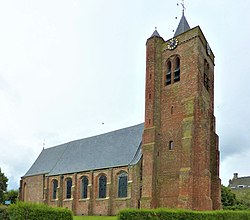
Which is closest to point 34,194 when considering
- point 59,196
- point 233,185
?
point 59,196

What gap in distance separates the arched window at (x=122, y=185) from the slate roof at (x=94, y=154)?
1255 millimetres

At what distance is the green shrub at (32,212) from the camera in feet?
67.2

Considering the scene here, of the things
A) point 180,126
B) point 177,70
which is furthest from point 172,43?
point 180,126

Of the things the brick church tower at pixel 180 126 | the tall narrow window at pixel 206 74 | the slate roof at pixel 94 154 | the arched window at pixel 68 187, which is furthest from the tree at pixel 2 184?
the tall narrow window at pixel 206 74

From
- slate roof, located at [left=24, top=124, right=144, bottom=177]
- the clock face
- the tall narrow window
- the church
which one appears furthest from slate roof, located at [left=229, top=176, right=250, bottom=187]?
the clock face

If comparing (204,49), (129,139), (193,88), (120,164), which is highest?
(204,49)

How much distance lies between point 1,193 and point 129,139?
2671 cm

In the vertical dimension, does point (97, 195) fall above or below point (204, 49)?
below

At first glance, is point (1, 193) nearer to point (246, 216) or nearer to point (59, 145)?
point (59, 145)

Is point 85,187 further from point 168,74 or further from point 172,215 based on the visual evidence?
point 172,215

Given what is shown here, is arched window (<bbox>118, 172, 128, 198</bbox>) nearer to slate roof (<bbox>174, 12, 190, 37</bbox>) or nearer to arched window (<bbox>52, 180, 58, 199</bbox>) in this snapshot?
arched window (<bbox>52, 180, 58, 199</bbox>)

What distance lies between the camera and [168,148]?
3581 centimetres

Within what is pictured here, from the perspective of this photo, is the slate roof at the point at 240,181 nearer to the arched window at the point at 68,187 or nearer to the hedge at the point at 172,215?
the arched window at the point at 68,187

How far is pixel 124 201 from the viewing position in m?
38.6
